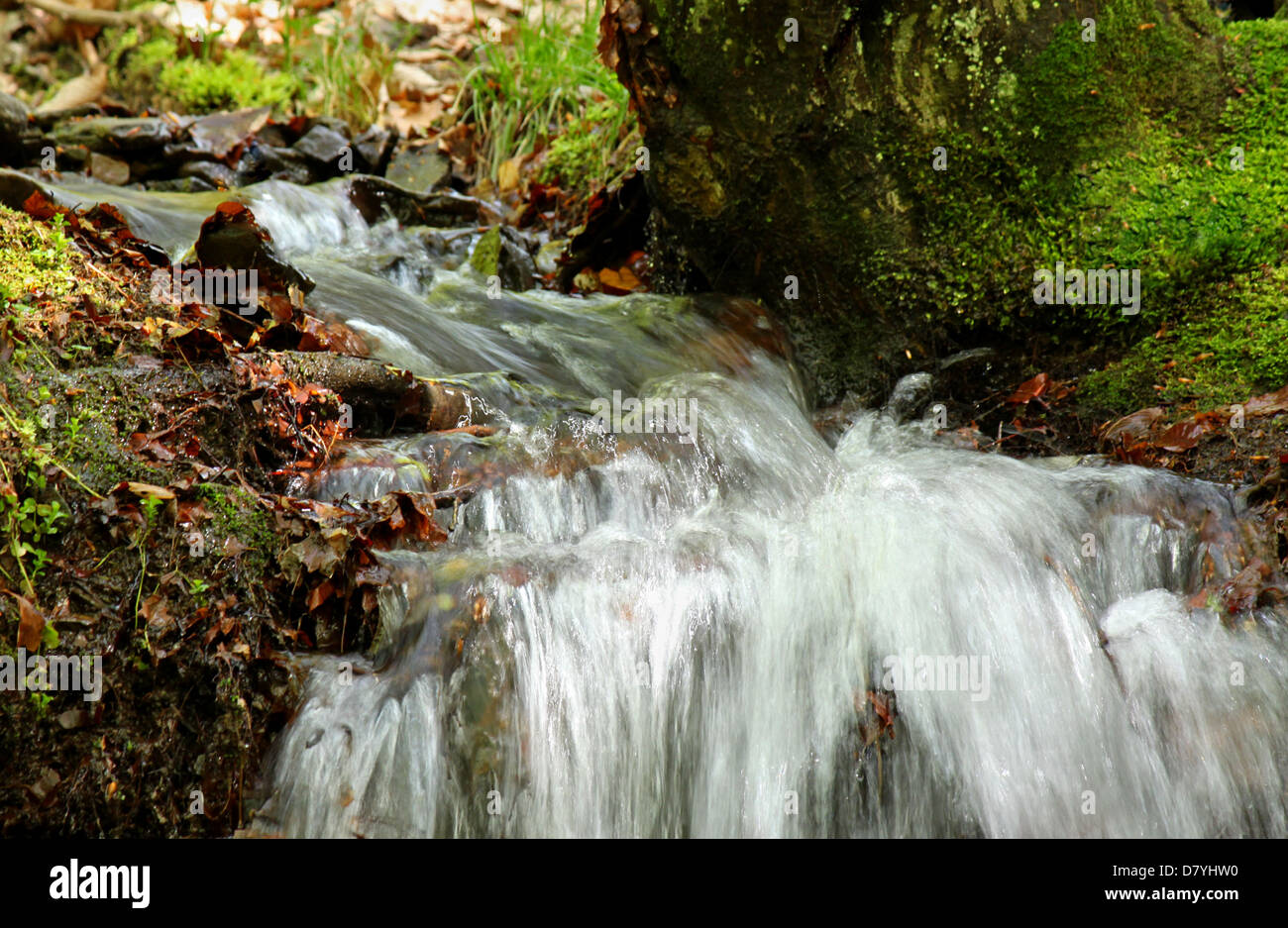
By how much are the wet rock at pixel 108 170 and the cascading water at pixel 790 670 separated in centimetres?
374

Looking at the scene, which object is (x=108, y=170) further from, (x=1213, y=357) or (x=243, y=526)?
(x=1213, y=357)

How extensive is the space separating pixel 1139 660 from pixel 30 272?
3439mm

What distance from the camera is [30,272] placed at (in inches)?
120

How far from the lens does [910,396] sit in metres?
4.46

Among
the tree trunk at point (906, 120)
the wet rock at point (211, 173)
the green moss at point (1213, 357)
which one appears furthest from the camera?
the wet rock at point (211, 173)

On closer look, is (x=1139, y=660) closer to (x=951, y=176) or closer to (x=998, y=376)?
(x=998, y=376)

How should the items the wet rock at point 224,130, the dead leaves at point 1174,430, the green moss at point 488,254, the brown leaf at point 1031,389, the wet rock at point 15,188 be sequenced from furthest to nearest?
the wet rock at point 224,130
the green moss at point 488,254
the brown leaf at point 1031,389
the dead leaves at point 1174,430
the wet rock at point 15,188

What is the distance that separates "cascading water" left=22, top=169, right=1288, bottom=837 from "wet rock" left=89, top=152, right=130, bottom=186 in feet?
12.3

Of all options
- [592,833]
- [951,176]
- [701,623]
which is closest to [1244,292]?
[951,176]

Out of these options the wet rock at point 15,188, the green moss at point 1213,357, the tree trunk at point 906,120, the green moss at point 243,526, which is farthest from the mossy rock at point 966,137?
the green moss at point 243,526

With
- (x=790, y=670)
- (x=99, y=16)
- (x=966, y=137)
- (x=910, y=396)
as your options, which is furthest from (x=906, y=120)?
(x=99, y=16)

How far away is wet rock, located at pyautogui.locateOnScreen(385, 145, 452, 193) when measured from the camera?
23.0 feet

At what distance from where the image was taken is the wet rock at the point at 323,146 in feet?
21.2

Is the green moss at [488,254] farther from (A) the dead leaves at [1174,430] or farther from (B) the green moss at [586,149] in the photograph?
(A) the dead leaves at [1174,430]
